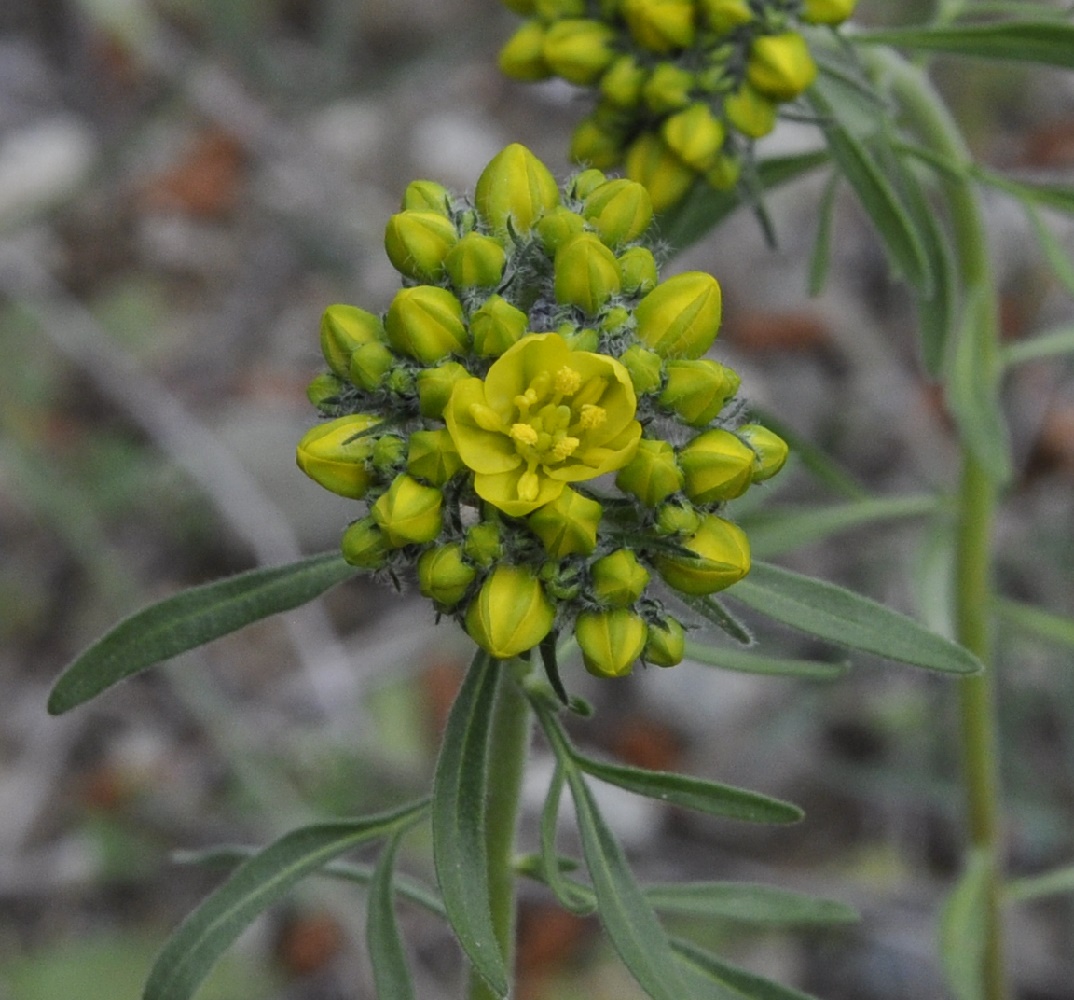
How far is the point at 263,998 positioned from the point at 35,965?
2.85 feet

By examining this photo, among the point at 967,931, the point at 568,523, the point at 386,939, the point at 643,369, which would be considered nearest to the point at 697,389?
the point at 643,369

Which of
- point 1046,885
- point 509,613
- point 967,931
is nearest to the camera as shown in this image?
point 509,613

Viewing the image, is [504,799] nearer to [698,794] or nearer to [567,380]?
[698,794]

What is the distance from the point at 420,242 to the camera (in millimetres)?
2432

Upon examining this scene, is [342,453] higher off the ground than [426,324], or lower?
lower

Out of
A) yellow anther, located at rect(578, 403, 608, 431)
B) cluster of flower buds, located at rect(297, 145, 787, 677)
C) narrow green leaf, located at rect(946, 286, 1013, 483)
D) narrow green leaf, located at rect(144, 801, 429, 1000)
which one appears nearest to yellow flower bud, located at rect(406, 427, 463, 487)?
cluster of flower buds, located at rect(297, 145, 787, 677)

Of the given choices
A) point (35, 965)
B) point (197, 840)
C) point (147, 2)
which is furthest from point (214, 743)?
point (147, 2)

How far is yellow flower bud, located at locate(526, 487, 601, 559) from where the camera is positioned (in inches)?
87.2

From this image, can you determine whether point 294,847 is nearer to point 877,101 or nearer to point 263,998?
point 877,101

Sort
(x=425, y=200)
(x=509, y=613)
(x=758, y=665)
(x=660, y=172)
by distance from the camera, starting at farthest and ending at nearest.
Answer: (x=660, y=172) → (x=758, y=665) → (x=425, y=200) → (x=509, y=613)

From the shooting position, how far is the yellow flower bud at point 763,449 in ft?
7.81

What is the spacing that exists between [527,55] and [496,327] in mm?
1036

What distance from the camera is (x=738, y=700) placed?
580 centimetres

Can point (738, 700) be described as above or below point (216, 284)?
below
